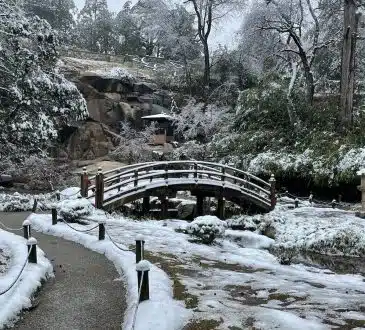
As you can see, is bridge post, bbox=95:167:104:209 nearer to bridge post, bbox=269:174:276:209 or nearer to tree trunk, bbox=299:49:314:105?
bridge post, bbox=269:174:276:209

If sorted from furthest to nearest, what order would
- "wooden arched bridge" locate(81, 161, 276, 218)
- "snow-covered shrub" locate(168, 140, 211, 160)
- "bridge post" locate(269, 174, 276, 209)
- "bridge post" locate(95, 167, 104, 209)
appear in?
"snow-covered shrub" locate(168, 140, 211, 160) < "bridge post" locate(269, 174, 276, 209) < "wooden arched bridge" locate(81, 161, 276, 218) < "bridge post" locate(95, 167, 104, 209)

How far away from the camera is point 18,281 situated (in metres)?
7.72

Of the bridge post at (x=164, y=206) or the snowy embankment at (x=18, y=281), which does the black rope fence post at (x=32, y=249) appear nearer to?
the snowy embankment at (x=18, y=281)

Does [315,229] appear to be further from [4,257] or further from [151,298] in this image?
[4,257]

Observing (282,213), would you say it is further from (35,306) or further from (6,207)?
(35,306)

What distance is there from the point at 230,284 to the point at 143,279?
9.19 feet

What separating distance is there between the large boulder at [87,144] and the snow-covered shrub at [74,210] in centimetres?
2046

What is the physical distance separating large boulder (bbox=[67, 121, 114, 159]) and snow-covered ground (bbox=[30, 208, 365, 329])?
20.4m

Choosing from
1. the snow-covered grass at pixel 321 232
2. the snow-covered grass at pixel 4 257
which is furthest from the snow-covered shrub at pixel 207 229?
the snow-covered grass at pixel 4 257

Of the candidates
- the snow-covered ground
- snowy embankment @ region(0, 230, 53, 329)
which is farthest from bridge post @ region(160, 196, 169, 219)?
snowy embankment @ region(0, 230, 53, 329)

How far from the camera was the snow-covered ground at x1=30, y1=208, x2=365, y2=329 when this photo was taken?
6.52m

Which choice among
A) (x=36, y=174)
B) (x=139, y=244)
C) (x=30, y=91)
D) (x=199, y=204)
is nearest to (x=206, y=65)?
(x=36, y=174)

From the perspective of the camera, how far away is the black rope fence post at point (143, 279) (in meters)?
6.55

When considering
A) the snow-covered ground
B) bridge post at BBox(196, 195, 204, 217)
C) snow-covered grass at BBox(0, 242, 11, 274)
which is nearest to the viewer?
the snow-covered ground
